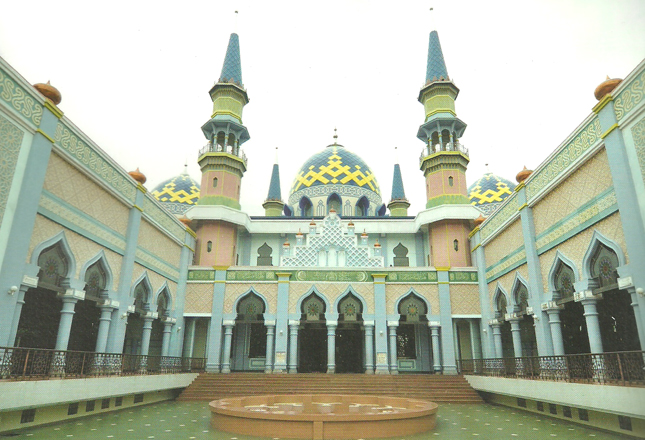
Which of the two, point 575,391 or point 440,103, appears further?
point 440,103

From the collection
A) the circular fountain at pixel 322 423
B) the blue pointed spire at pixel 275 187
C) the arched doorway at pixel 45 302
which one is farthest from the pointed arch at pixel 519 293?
the blue pointed spire at pixel 275 187

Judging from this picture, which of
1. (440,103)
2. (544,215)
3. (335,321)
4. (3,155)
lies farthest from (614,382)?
(440,103)

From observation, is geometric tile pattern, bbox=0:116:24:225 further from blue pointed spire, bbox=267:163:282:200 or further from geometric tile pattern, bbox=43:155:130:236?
blue pointed spire, bbox=267:163:282:200

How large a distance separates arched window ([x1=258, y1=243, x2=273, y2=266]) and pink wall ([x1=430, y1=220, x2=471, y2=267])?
7.10 m

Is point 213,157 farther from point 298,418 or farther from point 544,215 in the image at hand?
point 298,418

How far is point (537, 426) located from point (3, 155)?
421 inches

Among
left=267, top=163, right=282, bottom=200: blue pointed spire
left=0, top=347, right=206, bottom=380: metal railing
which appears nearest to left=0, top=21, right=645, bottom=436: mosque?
left=0, top=347, right=206, bottom=380: metal railing

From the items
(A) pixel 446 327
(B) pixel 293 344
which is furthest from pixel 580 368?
(B) pixel 293 344

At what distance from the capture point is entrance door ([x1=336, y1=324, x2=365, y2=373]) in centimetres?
1752

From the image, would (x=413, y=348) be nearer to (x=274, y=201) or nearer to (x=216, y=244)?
(x=216, y=244)

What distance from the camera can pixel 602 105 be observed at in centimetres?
851

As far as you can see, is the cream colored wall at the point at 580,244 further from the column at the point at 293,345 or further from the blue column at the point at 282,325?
the blue column at the point at 282,325

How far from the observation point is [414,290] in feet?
52.3

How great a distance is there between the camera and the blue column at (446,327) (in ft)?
49.8
